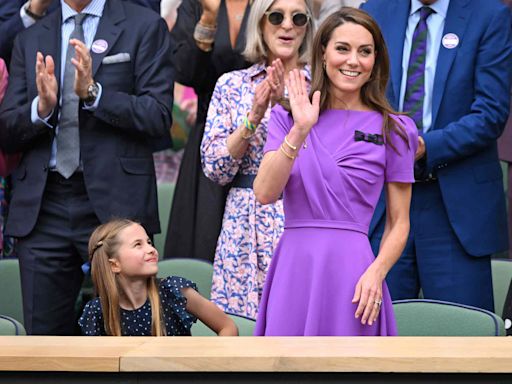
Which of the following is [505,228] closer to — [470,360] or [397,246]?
[397,246]

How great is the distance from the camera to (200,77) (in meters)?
5.67

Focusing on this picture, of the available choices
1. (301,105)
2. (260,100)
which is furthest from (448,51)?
(301,105)

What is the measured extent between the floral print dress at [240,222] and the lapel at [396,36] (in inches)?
14.5

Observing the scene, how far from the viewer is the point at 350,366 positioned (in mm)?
2488

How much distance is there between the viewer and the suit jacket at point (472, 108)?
4738mm

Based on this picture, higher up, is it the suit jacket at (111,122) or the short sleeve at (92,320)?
the suit jacket at (111,122)

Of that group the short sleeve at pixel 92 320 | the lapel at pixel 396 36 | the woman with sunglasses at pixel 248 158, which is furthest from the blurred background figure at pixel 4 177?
the lapel at pixel 396 36

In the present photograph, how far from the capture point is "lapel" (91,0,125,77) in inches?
199

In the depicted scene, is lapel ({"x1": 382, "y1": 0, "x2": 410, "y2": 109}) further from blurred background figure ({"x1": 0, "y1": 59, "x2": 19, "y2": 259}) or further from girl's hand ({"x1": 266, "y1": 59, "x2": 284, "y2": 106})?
blurred background figure ({"x1": 0, "y1": 59, "x2": 19, "y2": 259})

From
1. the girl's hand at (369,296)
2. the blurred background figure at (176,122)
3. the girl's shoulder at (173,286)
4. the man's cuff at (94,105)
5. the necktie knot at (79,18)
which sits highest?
the necktie knot at (79,18)

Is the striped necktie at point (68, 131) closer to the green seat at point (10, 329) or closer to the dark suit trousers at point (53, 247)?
the dark suit trousers at point (53, 247)

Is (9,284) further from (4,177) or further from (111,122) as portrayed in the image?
(111,122)

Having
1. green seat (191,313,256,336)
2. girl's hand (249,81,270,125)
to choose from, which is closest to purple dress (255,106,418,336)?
green seat (191,313,256,336)

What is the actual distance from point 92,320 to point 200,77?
6.56 feet
